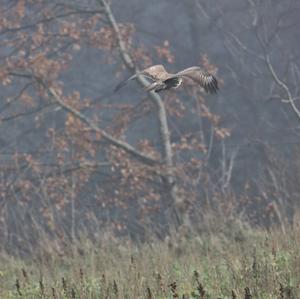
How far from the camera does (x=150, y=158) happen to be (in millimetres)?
13070

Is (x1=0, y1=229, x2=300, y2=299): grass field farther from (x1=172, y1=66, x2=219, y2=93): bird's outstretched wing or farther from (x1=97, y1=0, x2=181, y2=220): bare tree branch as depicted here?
(x1=97, y1=0, x2=181, y2=220): bare tree branch

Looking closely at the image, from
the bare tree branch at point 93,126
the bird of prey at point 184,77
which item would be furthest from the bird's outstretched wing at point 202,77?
the bare tree branch at point 93,126

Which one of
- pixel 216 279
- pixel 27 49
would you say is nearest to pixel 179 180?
pixel 27 49

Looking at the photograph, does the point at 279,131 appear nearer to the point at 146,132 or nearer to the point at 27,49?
the point at 146,132

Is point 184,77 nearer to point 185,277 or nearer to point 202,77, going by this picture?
point 202,77

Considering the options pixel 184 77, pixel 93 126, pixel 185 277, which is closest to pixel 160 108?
pixel 93 126

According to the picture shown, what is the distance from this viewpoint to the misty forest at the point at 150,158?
659 cm

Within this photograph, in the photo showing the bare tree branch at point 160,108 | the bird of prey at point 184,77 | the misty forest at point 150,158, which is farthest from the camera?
the bare tree branch at point 160,108

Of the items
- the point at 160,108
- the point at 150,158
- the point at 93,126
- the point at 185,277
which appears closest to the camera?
the point at 185,277

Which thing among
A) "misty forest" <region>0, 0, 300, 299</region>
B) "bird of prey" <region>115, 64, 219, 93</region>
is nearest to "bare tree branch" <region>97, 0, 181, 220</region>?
"misty forest" <region>0, 0, 300, 299</region>

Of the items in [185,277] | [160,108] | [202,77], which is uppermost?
[160,108]

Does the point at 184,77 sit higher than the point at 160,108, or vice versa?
the point at 160,108

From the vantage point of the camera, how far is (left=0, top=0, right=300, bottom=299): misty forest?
659 cm

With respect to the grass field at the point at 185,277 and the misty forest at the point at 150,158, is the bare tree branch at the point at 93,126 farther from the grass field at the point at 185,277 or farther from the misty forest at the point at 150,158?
the grass field at the point at 185,277
